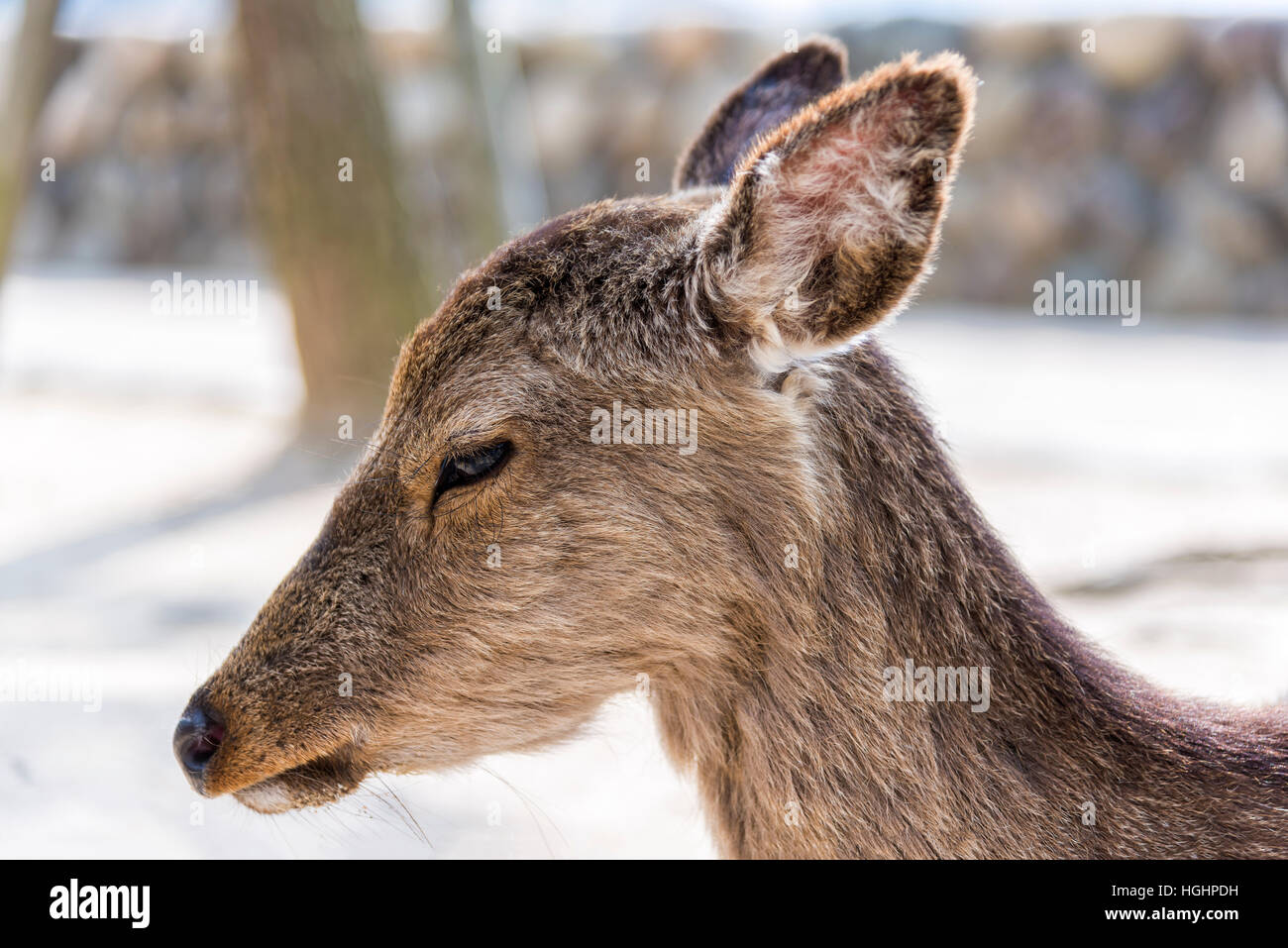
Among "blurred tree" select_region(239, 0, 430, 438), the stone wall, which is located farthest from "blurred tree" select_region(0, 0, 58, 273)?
the stone wall

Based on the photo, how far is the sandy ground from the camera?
3.46m

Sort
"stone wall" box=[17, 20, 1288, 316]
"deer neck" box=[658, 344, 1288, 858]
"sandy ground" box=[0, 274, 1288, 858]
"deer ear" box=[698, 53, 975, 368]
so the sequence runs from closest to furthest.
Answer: "deer ear" box=[698, 53, 975, 368]
"deer neck" box=[658, 344, 1288, 858]
"sandy ground" box=[0, 274, 1288, 858]
"stone wall" box=[17, 20, 1288, 316]

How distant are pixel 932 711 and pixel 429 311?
21.5 feet

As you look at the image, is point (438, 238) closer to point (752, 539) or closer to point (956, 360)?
point (956, 360)

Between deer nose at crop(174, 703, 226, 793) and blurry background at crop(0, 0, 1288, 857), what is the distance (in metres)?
0.40

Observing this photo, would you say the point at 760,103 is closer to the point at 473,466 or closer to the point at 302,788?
the point at 473,466

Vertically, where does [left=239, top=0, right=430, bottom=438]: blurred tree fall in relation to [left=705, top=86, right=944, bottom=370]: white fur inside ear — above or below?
above

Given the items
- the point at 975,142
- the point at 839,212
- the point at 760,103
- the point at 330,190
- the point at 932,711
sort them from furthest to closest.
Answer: the point at 975,142, the point at 330,190, the point at 760,103, the point at 932,711, the point at 839,212

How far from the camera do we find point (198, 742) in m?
2.56

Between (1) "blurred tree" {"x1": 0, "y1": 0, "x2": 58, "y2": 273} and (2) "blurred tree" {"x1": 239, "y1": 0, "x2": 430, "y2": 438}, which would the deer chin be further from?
(1) "blurred tree" {"x1": 0, "y1": 0, "x2": 58, "y2": 273}

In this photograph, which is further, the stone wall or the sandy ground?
the stone wall

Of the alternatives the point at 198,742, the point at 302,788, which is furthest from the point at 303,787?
the point at 198,742

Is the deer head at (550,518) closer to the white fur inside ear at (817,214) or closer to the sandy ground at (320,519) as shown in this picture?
the white fur inside ear at (817,214)

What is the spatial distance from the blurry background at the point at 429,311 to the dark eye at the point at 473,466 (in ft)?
2.07
